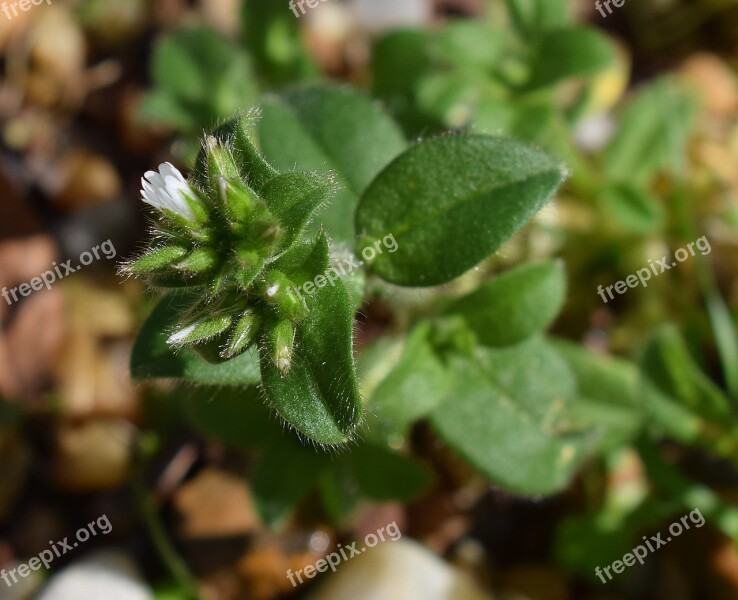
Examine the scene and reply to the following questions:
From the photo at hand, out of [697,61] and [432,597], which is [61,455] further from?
[697,61]

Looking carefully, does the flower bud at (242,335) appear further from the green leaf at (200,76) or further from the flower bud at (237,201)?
the green leaf at (200,76)

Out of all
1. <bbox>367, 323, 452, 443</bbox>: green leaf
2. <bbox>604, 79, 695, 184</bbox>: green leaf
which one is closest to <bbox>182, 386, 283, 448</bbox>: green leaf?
<bbox>367, 323, 452, 443</bbox>: green leaf

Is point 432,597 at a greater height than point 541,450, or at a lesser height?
lesser

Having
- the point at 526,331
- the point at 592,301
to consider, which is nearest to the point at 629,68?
the point at 592,301

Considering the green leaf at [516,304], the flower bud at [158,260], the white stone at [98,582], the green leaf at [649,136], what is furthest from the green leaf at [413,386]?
the green leaf at [649,136]

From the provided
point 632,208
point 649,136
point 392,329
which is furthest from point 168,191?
point 649,136

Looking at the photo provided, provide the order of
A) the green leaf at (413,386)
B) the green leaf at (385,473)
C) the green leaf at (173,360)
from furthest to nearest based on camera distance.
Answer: the green leaf at (385,473) < the green leaf at (413,386) < the green leaf at (173,360)
